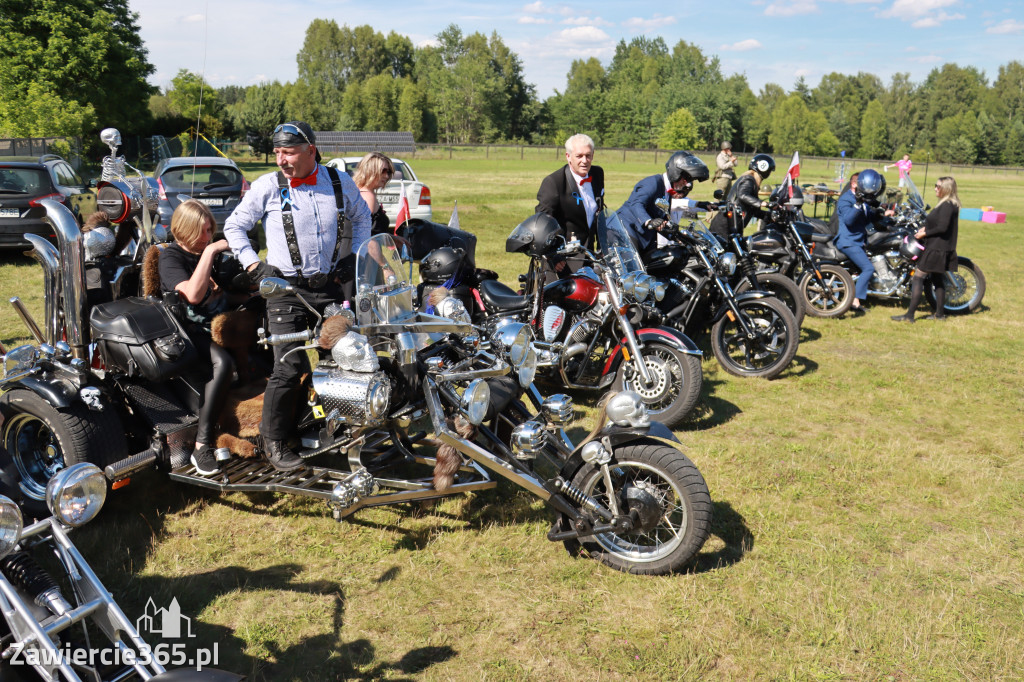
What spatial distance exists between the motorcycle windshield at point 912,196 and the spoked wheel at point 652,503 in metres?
8.48

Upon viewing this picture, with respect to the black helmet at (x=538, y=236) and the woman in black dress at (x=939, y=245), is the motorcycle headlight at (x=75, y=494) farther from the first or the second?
the woman in black dress at (x=939, y=245)

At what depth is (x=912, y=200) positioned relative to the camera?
10.3 m

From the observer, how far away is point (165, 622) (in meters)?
3.30

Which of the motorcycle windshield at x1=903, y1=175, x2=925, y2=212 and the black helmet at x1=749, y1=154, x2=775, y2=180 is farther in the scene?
the motorcycle windshield at x1=903, y1=175, x2=925, y2=212

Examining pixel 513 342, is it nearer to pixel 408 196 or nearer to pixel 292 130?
pixel 292 130

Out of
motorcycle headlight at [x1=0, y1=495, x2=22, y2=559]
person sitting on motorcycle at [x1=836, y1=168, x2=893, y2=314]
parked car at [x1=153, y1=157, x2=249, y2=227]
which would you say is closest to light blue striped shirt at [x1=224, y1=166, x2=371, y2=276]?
motorcycle headlight at [x1=0, y1=495, x2=22, y2=559]

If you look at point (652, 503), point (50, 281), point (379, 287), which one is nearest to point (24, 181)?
point (50, 281)

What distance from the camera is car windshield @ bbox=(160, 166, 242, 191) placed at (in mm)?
12844

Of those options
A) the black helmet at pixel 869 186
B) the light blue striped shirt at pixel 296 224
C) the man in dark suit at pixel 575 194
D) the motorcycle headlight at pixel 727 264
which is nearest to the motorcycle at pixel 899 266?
the black helmet at pixel 869 186

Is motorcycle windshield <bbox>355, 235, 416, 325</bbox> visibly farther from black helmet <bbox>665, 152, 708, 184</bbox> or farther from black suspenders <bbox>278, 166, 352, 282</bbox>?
black helmet <bbox>665, 152, 708, 184</bbox>

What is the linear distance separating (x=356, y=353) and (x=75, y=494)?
1414mm

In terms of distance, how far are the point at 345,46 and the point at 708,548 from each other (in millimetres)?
112151

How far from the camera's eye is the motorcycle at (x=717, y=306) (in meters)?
6.54

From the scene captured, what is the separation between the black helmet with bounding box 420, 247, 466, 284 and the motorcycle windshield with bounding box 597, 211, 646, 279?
1291 mm
